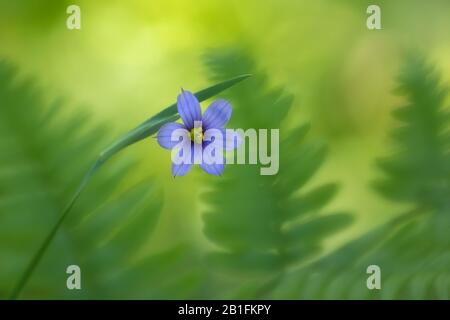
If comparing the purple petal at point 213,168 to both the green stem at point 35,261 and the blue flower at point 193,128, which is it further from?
the green stem at point 35,261

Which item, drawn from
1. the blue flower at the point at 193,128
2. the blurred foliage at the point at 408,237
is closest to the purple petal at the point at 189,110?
the blue flower at the point at 193,128

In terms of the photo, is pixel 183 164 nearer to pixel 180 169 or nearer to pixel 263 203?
pixel 180 169

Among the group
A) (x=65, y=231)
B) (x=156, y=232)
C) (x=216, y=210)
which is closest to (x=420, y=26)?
(x=216, y=210)

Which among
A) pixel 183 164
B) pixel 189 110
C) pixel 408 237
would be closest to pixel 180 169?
pixel 183 164

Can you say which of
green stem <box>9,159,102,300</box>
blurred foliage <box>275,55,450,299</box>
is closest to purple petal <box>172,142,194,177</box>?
green stem <box>9,159,102,300</box>


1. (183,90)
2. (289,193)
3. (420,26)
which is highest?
(420,26)

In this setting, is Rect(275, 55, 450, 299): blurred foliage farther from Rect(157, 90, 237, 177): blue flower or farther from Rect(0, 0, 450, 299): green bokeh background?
Rect(157, 90, 237, 177): blue flower

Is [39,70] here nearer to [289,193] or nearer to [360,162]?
[289,193]
